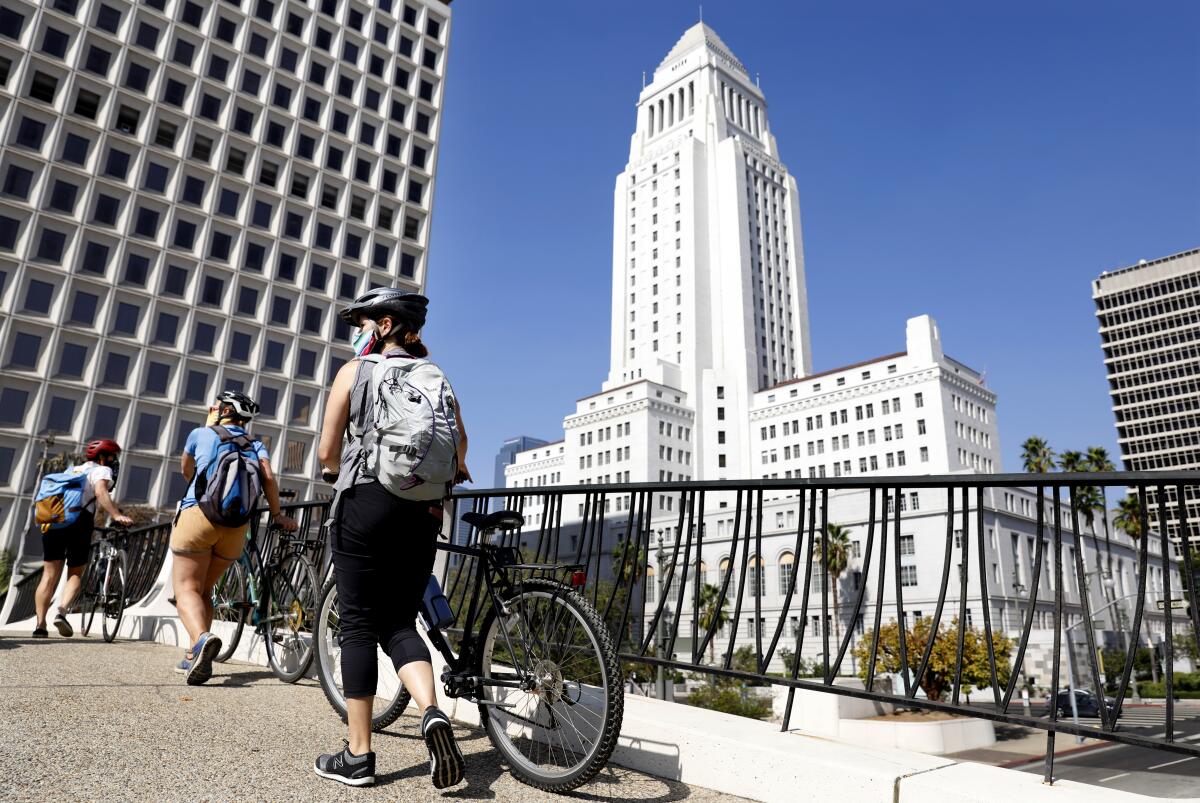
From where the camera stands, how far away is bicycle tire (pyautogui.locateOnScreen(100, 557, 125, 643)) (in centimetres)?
828

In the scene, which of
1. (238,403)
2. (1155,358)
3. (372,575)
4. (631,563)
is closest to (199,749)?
(372,575)

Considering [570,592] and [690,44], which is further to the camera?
[690,44]

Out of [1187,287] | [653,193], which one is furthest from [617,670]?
[1187,287]

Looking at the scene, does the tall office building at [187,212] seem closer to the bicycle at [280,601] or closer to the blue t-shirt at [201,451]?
the bicycle at [280,601]

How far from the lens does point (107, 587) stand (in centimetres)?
850

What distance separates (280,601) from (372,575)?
3.20 m

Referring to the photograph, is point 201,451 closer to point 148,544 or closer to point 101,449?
point 101,449

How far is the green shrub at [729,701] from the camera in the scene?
2936 centimetres

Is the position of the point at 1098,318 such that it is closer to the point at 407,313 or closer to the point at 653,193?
the point at 653,193

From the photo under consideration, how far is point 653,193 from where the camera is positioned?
11069 centimetres

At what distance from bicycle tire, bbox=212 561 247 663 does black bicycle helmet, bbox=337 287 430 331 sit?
374 centimetres

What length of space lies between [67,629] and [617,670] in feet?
26.9

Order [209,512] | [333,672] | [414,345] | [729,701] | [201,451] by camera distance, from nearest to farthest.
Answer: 1. [414,345]
2. [333,672]
3. [209,512]
4. [201,451]
5. [729,701]

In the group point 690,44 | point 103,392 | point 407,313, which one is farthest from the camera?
point 690,44
